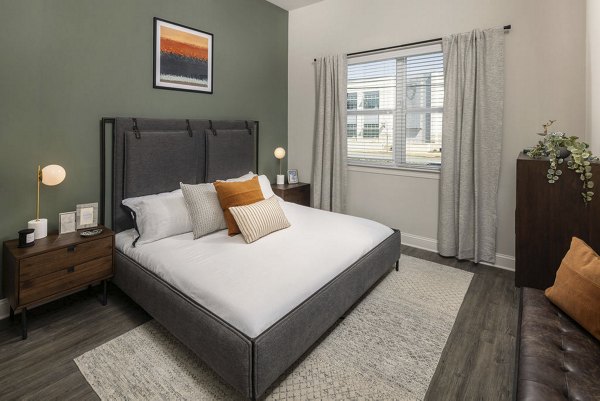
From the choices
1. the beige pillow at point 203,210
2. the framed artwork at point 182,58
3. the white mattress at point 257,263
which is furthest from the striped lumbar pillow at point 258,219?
the framed artwork at point 182,58

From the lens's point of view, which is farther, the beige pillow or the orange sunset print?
the orange sunset print

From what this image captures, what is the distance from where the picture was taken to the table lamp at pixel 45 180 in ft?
7.47

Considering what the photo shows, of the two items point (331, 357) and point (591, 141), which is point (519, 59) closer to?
point (591, 141)

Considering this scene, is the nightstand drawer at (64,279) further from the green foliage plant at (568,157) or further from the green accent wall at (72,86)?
the green foliage plant at (568,157)

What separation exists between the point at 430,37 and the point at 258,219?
104 inches

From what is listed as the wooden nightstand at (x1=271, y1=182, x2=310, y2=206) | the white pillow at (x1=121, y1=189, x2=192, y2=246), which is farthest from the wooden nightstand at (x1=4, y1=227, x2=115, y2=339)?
the wooden nightstand at (x1=271, y1=182, x2=310, y2=206)

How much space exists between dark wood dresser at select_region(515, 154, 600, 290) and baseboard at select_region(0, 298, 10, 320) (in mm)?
3744

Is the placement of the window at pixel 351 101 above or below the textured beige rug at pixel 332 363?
above

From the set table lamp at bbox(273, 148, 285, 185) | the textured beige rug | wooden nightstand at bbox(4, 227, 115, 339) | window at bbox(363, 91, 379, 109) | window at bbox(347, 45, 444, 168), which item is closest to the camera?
the textured beige rug

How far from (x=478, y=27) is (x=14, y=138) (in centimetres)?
400

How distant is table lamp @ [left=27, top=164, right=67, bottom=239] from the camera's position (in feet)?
7.47

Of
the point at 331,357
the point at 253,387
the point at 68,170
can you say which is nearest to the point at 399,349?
the point at 331,357

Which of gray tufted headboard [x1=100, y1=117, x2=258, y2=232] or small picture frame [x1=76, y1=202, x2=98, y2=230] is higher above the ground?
gray tufted headboard [x1=100, y1=117, x2=258, y2=232]

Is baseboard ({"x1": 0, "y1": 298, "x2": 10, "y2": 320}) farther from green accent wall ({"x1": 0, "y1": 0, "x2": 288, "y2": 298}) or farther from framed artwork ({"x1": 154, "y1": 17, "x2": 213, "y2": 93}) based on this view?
framed artwork ({"x1": 154, "y1": 17, "x2": 213, "y2": 93})
